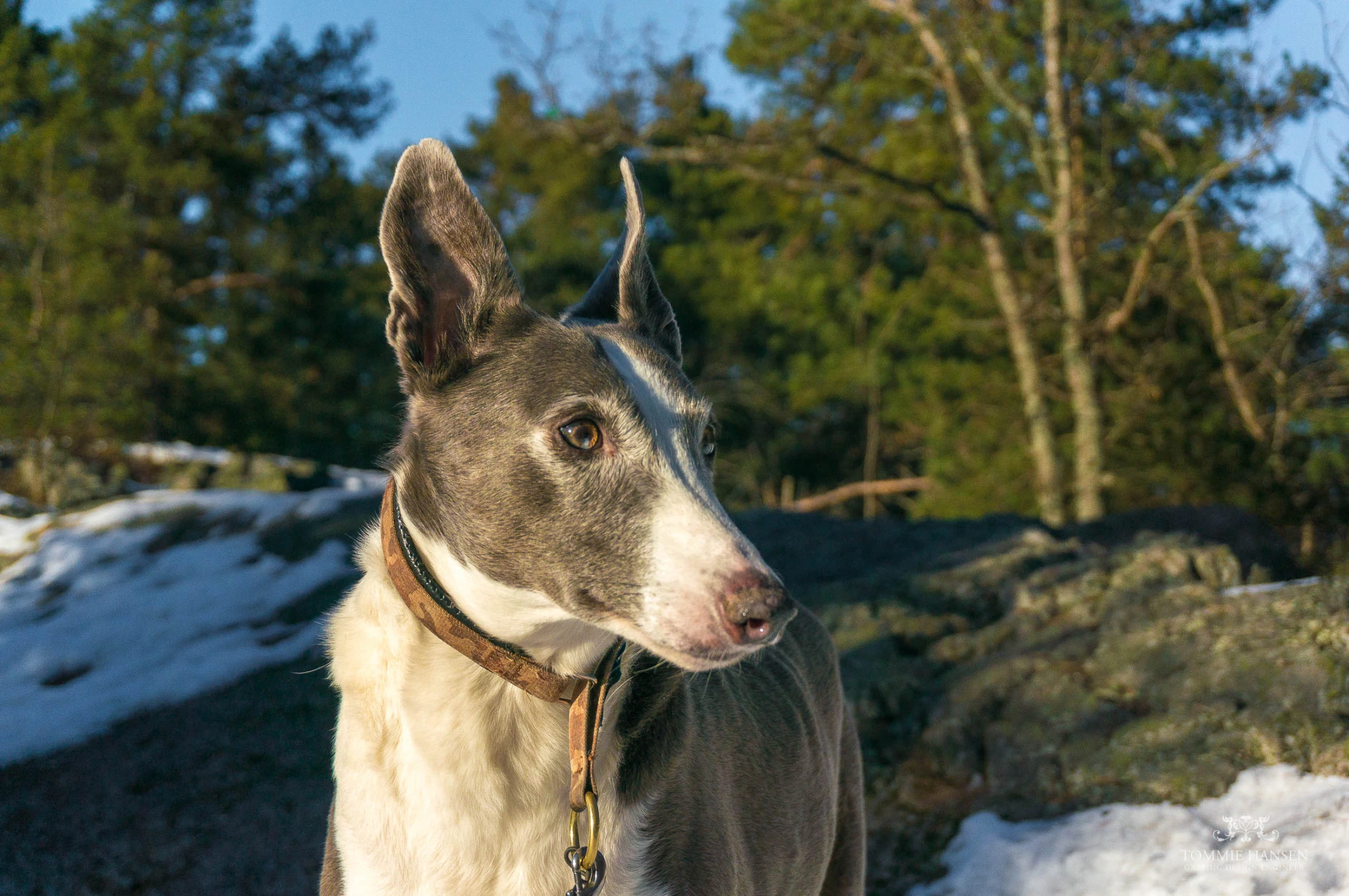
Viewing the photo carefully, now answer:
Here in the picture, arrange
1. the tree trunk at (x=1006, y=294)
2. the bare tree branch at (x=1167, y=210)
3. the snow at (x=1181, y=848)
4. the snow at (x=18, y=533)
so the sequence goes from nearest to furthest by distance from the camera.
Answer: the snow at (x=1181, y=848) < the snow at (x=18, y=533) < the bare tree branch at (x=1167, y=210) < the tree trunk at (x=1006, y=294)

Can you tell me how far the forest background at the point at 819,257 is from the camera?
11594 mm

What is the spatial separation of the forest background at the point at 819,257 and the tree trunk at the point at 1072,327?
0.04m

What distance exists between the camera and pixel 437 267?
→ 2.27 meters

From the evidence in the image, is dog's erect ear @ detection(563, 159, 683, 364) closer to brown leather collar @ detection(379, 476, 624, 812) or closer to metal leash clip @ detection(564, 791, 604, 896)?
brown leather collar @ detection(379, 476, 624, 812)

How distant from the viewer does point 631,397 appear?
2088 millimetres

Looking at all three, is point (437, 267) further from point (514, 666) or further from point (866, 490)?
point (866, 490)

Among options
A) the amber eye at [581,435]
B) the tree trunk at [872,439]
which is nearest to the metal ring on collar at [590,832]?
the amber eye at [581,435]

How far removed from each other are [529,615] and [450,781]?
1.21 ft

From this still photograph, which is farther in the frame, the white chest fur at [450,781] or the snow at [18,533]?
the snow at [18,533]

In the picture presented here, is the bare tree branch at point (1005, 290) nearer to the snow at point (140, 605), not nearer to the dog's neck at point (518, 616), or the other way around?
the snow at point (140, 605)

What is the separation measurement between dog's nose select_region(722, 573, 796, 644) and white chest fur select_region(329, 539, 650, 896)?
482 millimetres

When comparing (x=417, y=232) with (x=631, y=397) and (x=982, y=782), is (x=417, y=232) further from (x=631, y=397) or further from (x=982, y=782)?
(x=982, y=782)

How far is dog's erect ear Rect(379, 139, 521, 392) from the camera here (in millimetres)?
2150

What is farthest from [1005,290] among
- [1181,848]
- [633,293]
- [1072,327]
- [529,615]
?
[529,615]
